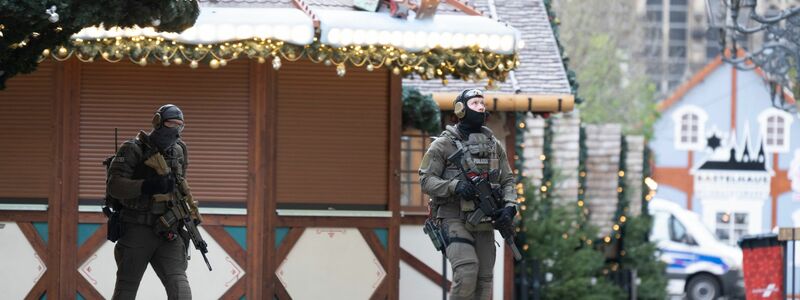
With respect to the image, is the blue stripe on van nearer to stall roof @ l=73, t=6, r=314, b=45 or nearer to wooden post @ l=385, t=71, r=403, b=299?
wooden post @ l=385, t=71, r=403, b=299

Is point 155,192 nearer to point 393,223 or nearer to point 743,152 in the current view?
point 393,223

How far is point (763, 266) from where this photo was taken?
18.3 meters

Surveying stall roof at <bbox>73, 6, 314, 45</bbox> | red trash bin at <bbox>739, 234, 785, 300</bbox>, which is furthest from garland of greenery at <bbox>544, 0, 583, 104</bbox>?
stall roof at <bbox>73, 6, 314, 45</bbox>

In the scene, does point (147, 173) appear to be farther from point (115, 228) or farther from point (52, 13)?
point (52, 13)

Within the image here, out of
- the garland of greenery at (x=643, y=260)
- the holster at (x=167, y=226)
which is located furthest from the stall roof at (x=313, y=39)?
the garland of greenery at (x=643, y=260)

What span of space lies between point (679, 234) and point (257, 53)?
16.6 meters

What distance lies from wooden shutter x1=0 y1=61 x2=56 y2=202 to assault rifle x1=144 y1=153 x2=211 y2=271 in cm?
275

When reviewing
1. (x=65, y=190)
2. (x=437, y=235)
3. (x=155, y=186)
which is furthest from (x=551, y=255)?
(x=155, y=186)

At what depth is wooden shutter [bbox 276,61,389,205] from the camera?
609 inches

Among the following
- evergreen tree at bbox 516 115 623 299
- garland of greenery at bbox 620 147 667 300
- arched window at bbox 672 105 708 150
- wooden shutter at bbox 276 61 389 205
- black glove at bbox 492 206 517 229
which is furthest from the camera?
arched window at bbox 672 105 708 150

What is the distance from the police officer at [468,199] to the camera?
12930 millimetres

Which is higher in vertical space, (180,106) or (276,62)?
(276,62)

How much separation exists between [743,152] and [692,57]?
2627 inches

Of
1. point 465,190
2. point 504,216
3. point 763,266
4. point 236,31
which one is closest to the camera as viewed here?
point 465,190
